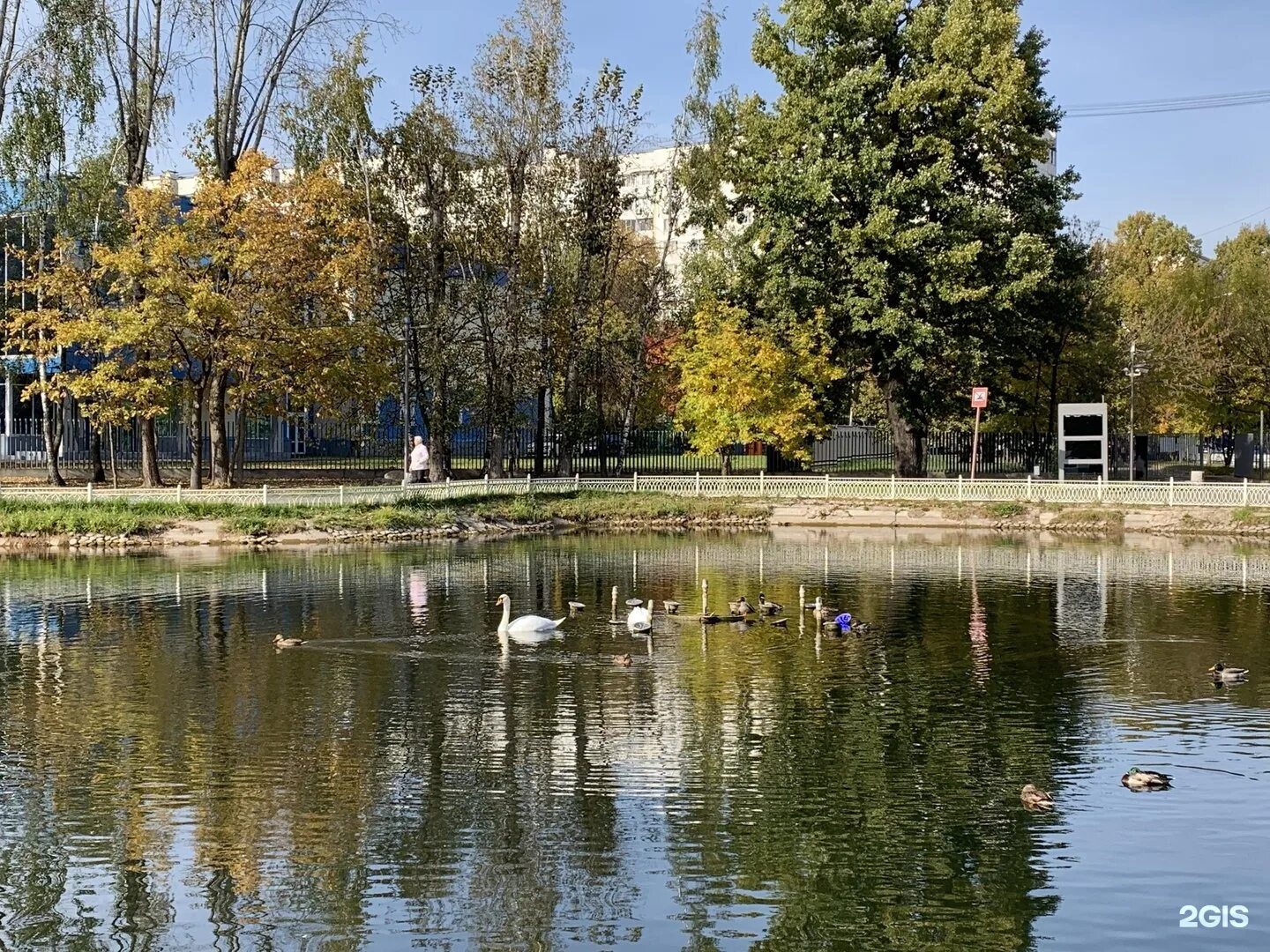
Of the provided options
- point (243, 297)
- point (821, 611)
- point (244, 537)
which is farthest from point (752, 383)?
point (821, 611)

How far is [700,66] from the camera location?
56594mm

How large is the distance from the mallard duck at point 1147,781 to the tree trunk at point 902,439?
39.1 m

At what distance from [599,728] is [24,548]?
27.5 meters

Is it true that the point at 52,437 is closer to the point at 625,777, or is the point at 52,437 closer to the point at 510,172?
the point at 510,172

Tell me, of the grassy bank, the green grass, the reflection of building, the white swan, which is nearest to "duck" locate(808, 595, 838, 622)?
the white swan

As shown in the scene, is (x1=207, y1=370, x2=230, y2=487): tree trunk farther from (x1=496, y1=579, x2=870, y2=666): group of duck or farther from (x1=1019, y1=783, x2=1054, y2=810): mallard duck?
(x1=1019, y1=783, x2=1054, y2=810): mallard duck

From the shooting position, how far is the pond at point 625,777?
36.9 ft

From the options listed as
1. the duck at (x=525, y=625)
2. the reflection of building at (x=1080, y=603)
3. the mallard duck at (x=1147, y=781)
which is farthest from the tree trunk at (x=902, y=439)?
the mallard duck at (x=1147, y=781)

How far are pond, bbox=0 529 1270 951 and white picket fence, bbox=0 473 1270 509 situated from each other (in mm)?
14590

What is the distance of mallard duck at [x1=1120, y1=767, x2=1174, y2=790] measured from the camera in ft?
47.2

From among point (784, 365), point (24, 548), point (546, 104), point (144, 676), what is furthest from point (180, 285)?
point (144, 676)

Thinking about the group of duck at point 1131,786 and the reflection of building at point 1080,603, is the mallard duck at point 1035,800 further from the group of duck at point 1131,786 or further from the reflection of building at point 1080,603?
the reflection of building at point 1080,603

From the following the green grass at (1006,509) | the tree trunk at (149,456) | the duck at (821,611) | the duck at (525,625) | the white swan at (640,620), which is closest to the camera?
the duck at (525,625)

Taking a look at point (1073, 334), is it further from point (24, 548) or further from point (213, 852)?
point (213, 852)
